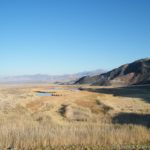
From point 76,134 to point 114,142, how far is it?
1.97 m

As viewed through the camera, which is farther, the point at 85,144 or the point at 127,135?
the point at 127,135

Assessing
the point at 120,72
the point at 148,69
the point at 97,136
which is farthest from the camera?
the point at 120,72

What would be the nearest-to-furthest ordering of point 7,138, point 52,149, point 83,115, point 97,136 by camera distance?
point 52,149 → point 7,138 → point 97,136 → point 83,115

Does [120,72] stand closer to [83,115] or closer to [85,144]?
[83,115]

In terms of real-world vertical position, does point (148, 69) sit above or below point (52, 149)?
above

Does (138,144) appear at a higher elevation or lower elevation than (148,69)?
lower

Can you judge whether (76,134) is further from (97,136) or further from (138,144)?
(138,144)

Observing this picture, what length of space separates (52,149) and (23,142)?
1.38m

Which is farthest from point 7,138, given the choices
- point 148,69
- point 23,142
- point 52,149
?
point 148,69

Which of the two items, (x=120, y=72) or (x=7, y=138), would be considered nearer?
(x=7, y=138)

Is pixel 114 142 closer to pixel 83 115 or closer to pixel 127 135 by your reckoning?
pixel 127 135

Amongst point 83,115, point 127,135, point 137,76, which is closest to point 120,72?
point 137,76

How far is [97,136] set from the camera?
53.1 ft

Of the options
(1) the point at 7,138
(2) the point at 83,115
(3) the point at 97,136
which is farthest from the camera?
(2) the point at 83,115
